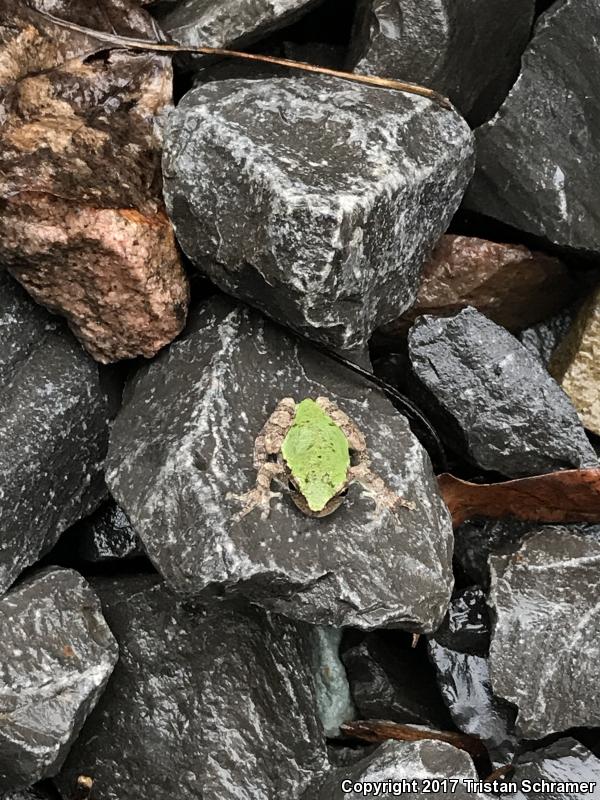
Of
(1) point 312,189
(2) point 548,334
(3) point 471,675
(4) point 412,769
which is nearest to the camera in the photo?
(1) point 312,189

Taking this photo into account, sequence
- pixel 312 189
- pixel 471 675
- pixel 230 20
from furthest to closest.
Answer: pixel 471 675
pixel 230 20
pixel 312 189

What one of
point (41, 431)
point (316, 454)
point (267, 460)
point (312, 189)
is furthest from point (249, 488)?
point (312, 189)

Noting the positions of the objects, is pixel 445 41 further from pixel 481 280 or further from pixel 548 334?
pixel 548 334

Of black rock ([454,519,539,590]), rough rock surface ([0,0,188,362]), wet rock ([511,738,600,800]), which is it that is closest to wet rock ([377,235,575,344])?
black rock ([454,519,539,590])

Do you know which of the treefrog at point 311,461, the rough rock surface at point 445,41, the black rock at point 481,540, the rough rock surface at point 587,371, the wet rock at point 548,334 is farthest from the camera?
the wet rock at point 548,334

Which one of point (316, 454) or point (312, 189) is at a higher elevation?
point (312, 189)

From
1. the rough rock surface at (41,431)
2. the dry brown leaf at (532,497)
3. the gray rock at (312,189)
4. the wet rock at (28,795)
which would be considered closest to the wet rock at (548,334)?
the dry brown leaf at (532,497)

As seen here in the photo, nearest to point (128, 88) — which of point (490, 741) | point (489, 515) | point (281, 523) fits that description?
point (281, 523)

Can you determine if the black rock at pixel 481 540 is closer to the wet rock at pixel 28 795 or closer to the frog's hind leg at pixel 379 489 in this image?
the frog's hind leg at pixel 379 489
